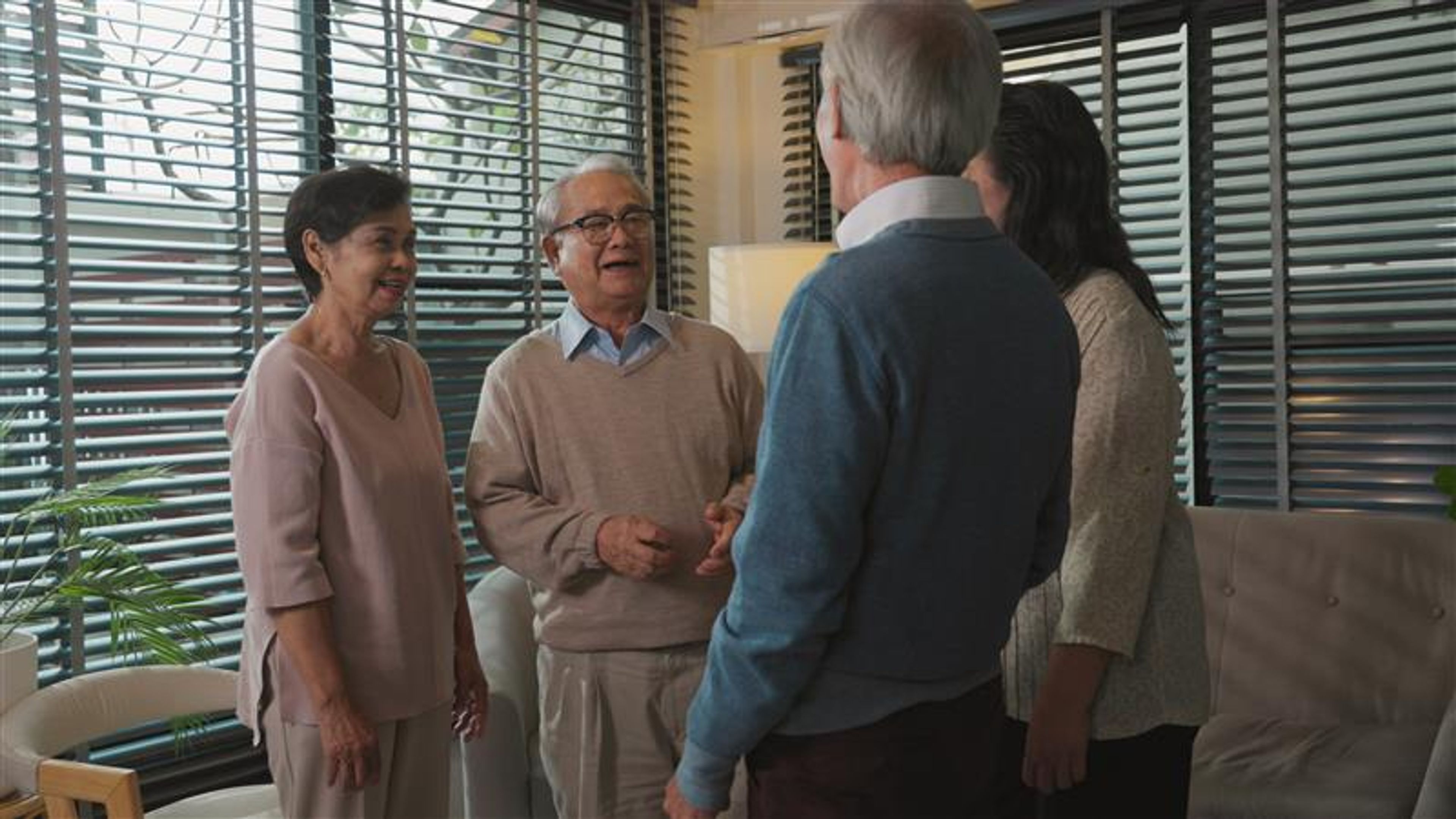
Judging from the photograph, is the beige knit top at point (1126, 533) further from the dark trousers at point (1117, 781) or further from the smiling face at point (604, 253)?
the smiling face at point (604, 253)

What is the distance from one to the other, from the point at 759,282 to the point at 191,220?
57.8 inches

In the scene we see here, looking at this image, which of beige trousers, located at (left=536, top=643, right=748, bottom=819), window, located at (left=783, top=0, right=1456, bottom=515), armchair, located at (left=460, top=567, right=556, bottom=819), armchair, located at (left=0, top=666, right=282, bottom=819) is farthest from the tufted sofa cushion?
armchair, located at (left=0, top=666, right=282, bottom=819)

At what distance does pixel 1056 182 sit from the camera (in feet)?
5.57

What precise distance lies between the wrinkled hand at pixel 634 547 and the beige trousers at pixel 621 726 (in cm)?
16

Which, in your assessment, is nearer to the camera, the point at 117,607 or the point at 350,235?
the point at 350,235

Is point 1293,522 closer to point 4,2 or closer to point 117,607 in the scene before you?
point 117,607

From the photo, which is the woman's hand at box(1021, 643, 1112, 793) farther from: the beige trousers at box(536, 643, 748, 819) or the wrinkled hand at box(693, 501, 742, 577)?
the beige trousers at box(536, 643, 748, 819)

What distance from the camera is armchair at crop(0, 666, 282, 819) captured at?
2.32m

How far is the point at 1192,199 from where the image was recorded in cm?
408

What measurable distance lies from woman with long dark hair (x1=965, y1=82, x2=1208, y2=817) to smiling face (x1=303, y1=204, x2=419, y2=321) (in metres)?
0.94

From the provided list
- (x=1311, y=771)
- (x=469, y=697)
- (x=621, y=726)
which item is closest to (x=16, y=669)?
(x=469, y=697)

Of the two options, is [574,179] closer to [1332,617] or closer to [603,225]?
[603,225]

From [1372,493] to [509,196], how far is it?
2.50 m

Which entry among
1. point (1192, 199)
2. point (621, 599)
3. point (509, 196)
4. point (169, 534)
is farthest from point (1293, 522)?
point (169, 534)
